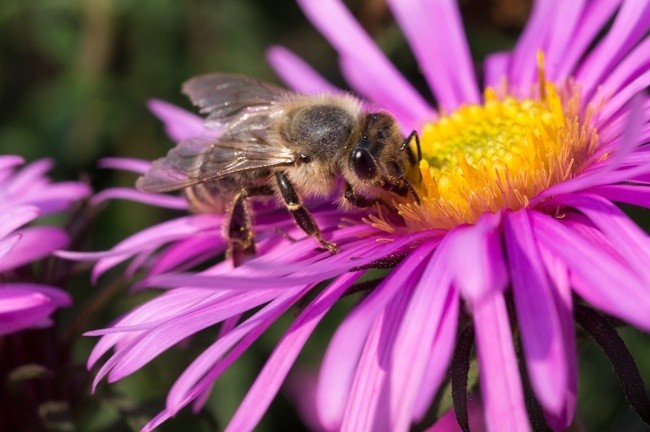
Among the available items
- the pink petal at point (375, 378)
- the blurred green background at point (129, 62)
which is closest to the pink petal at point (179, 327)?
the pink petal at point (375, 378)

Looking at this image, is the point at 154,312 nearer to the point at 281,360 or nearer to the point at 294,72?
the point at 281,360

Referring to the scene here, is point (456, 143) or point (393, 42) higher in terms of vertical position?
point (393, 42)

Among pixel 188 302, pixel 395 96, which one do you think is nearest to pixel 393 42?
pixel 395 96

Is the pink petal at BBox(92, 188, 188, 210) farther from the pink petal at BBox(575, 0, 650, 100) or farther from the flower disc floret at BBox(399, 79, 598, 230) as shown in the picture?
the pink petal at BBox(575, 0, 650, 100)

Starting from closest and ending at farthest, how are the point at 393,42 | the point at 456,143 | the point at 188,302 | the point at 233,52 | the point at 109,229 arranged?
the point at 188,302, the point at 456,143, the point at 393,42, the point at 109,229, the point at 233,52

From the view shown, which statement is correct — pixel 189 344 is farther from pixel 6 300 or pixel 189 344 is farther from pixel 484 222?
pixel 484 222

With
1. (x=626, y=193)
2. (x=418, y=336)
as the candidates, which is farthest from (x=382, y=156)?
(x=418, y=336)

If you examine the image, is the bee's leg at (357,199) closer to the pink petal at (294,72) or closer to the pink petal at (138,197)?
the pink petal at (138,197)
